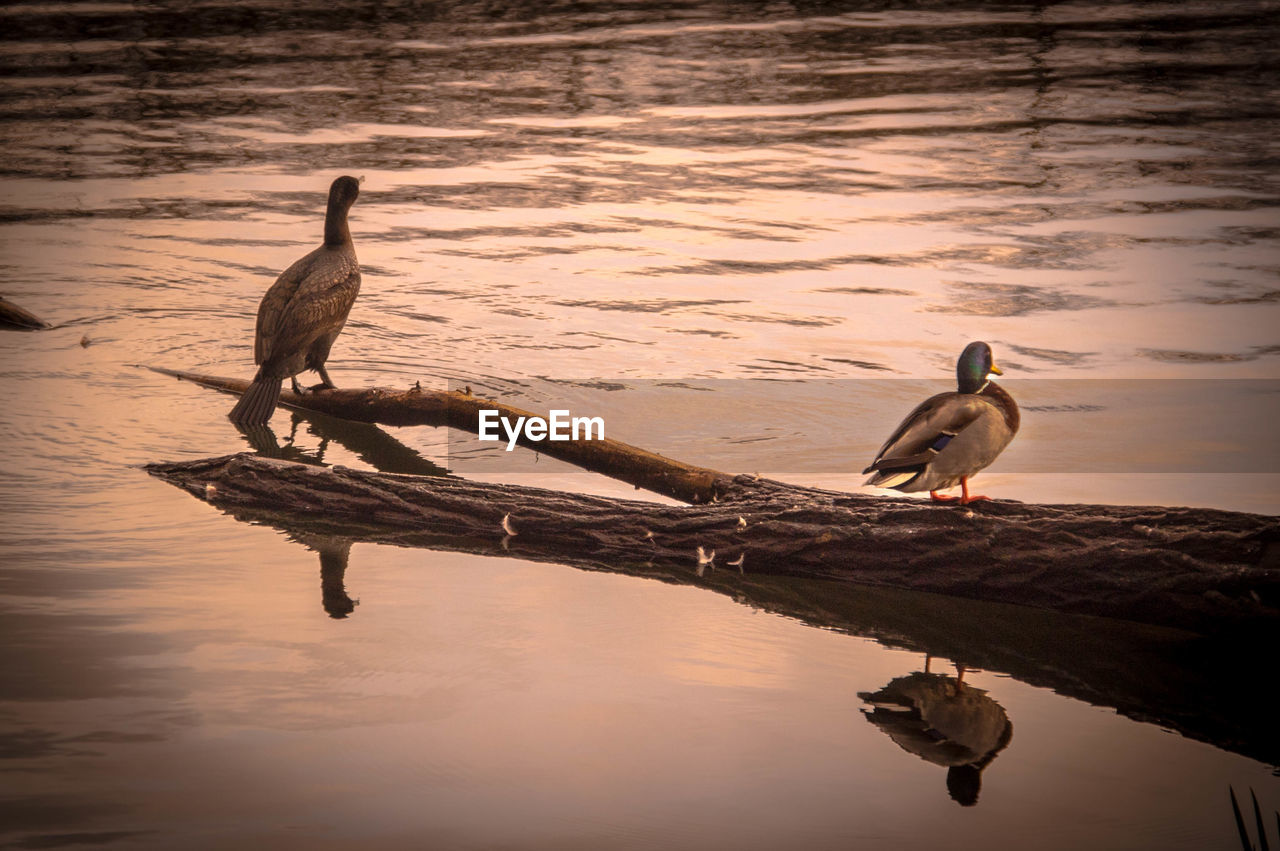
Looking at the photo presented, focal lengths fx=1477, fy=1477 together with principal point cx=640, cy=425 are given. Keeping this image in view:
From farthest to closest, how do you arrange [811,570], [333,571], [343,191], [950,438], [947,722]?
[343,191]
[333,571]
[811,570]
[950,438]
[947,722]

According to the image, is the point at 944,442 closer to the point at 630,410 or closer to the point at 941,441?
the point at 941,441

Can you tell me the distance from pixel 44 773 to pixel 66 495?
3.16 meters

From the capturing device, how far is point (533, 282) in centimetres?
1288

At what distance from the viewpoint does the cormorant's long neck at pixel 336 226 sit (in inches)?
360

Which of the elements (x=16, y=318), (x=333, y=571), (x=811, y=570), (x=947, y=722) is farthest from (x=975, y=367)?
(x=16, y=318)

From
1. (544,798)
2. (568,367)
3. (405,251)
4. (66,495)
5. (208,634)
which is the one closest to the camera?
(544,798)

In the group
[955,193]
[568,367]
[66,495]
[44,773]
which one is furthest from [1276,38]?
[44,773]

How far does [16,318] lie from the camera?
A: 11.0m

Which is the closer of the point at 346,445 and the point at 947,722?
the point at 947,722

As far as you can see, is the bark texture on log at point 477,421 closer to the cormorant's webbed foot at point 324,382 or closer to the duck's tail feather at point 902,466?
the cormorant's webbed foot at point 324,382

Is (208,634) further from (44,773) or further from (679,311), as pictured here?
(679,311)

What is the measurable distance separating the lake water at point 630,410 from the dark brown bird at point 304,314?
0.42 metres

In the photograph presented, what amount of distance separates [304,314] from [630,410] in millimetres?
2186

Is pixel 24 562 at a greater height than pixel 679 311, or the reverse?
A: pixel 679 311
